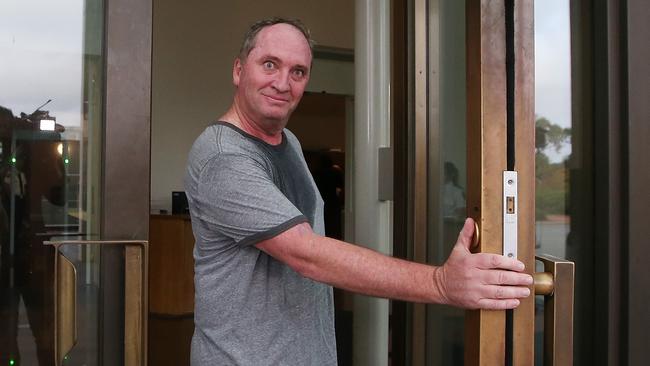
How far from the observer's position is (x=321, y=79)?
4902 millimetres

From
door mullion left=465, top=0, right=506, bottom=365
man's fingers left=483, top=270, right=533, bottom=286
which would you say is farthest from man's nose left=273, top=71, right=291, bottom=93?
man's fingers left=483, top=270, right=533, bottom=286

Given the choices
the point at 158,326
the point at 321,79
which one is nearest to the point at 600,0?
the point at 321,79

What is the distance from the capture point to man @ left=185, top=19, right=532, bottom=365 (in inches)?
36.3

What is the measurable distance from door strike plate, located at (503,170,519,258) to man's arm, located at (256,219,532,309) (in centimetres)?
2

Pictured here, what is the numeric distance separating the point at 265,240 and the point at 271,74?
0.36 m

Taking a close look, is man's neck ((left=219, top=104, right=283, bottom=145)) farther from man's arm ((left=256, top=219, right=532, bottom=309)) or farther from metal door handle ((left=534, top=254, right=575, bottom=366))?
A: metal door handle ((left=534, top=254, right=575, bottom=366))

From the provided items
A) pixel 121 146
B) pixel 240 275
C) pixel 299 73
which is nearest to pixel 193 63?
pixel 121 146

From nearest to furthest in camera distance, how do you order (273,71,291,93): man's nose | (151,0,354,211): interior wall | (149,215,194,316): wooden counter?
(273,71,291,93): man's nose → (149,215,194,316): wooden counter → (151,0,354,211): interior wall

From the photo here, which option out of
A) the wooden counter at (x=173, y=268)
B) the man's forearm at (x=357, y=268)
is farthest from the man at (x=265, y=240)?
the wooden counter at (x=173, y=268)

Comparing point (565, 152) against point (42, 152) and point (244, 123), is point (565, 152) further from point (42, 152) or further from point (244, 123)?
point (42, 152)

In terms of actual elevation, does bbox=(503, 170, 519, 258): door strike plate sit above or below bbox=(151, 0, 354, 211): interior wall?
below

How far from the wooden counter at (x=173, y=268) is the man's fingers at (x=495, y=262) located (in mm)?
4248

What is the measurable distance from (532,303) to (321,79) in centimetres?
427

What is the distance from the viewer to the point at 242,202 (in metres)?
0.99
